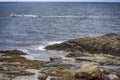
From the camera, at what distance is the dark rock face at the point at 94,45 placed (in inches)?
2277

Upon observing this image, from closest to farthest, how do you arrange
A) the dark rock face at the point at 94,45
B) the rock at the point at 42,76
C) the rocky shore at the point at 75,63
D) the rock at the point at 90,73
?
the rock at the point at 90,73 → the rock at the point at 42,76 → the rocky shore at the point at 75,63 → the dark rock face at the point at 94,45

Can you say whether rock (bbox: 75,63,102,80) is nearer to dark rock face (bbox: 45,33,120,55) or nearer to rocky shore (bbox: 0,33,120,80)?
rocky shore (bbox: 0,33,120,80)

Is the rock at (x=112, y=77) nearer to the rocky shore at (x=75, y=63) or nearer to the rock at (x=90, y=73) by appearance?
the rocky shore at (x=75, y=63)

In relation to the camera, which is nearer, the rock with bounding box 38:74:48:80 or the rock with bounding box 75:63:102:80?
the rock with bounding box 75:63:102:80

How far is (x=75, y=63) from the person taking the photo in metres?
47.6

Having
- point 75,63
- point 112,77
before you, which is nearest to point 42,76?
point 112,77

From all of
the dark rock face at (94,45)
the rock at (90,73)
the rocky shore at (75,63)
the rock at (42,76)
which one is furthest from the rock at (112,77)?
the dark rock face at (94,45)

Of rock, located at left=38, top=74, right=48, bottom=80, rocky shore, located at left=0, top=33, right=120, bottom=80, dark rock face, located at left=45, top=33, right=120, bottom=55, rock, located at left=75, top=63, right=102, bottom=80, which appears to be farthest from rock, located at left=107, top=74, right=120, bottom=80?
dark rock face, located at left=45, top=33, right=120, bottom=55

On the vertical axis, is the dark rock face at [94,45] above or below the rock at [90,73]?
below

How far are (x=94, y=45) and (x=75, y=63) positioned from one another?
43.1ft

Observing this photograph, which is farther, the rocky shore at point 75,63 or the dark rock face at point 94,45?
the dark rock face at point 94,45

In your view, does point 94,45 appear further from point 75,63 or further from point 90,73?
point 90,73

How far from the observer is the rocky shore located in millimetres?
39812

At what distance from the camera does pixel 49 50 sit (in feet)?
202
